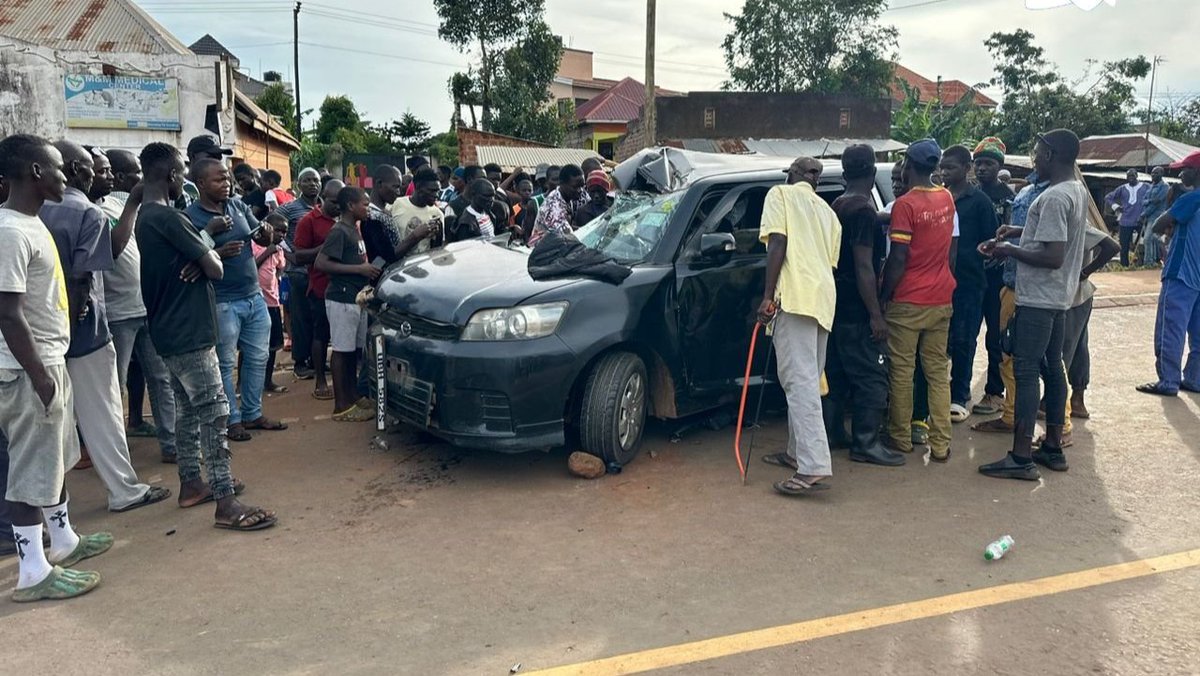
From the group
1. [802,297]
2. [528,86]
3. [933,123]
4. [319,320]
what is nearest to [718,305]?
[802,297]

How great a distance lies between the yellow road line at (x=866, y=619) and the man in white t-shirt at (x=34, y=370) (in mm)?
2324

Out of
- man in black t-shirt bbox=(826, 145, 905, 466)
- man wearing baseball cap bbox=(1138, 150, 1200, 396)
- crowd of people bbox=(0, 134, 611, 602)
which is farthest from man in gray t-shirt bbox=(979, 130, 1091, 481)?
crowd of people bbox=(0, 134, 611, 602)

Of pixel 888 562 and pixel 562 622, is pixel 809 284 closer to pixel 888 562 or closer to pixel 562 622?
pixel 888 562

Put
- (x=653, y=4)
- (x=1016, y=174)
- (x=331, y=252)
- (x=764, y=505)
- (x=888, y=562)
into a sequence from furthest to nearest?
(x=1016, y=174), (x=653, y=4), (x=331, y=252), (x=764, y=505), (x=888, y=562)

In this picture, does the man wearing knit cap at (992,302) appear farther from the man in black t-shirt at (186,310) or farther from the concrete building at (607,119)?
the concrete building at (607,119)

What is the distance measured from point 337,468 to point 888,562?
132 inches

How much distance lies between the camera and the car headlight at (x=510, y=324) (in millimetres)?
4660

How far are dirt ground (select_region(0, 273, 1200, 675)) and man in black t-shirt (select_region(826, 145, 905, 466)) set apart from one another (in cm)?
30

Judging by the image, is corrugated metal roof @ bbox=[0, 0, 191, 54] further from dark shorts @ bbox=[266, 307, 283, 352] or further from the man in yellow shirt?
the man in yellow shirt

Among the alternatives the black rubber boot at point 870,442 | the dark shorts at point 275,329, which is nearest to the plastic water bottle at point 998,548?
the black rubber boot at point 870,442

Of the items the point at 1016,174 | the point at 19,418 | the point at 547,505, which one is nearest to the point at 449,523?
the point at 547,505

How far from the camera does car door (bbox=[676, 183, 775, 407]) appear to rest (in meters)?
5.20

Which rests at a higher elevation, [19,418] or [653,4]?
[653,4]

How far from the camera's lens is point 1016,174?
23812 mm
